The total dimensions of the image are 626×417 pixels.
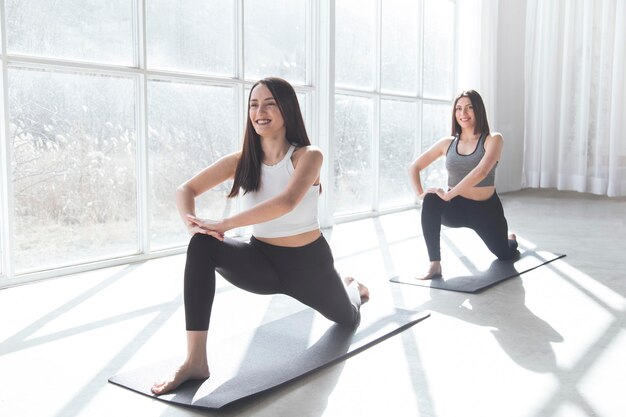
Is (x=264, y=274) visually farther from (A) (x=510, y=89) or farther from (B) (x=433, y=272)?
(A) (x=510, y=89)

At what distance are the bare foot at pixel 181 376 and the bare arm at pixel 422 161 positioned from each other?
6.47 ft

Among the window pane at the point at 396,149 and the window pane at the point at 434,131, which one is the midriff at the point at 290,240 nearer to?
the window pane at the point at 396,149

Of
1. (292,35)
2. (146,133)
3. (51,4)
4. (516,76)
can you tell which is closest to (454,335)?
(146,133)

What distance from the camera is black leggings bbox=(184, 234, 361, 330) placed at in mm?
1940

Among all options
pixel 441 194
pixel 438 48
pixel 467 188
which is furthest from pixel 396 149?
pixel 441 194

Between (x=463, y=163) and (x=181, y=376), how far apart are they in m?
2.25

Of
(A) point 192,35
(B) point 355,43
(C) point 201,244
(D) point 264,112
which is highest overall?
(B) point 355,43

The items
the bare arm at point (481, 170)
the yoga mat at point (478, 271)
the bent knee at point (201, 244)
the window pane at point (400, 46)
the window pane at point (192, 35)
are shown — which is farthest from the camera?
the window pane at point (400, 46)

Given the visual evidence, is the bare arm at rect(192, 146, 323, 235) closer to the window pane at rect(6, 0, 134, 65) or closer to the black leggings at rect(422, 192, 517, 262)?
the black leggings at rect(422, 192, 517, 262)

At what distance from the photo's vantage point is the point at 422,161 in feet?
12.4

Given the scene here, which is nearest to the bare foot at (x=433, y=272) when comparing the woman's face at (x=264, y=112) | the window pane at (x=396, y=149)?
the woman's face at (x=264, y=112)

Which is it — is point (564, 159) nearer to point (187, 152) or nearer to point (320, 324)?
point (187, 152)

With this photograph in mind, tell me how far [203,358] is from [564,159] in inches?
266

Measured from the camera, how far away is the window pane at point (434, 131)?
23.8ft
